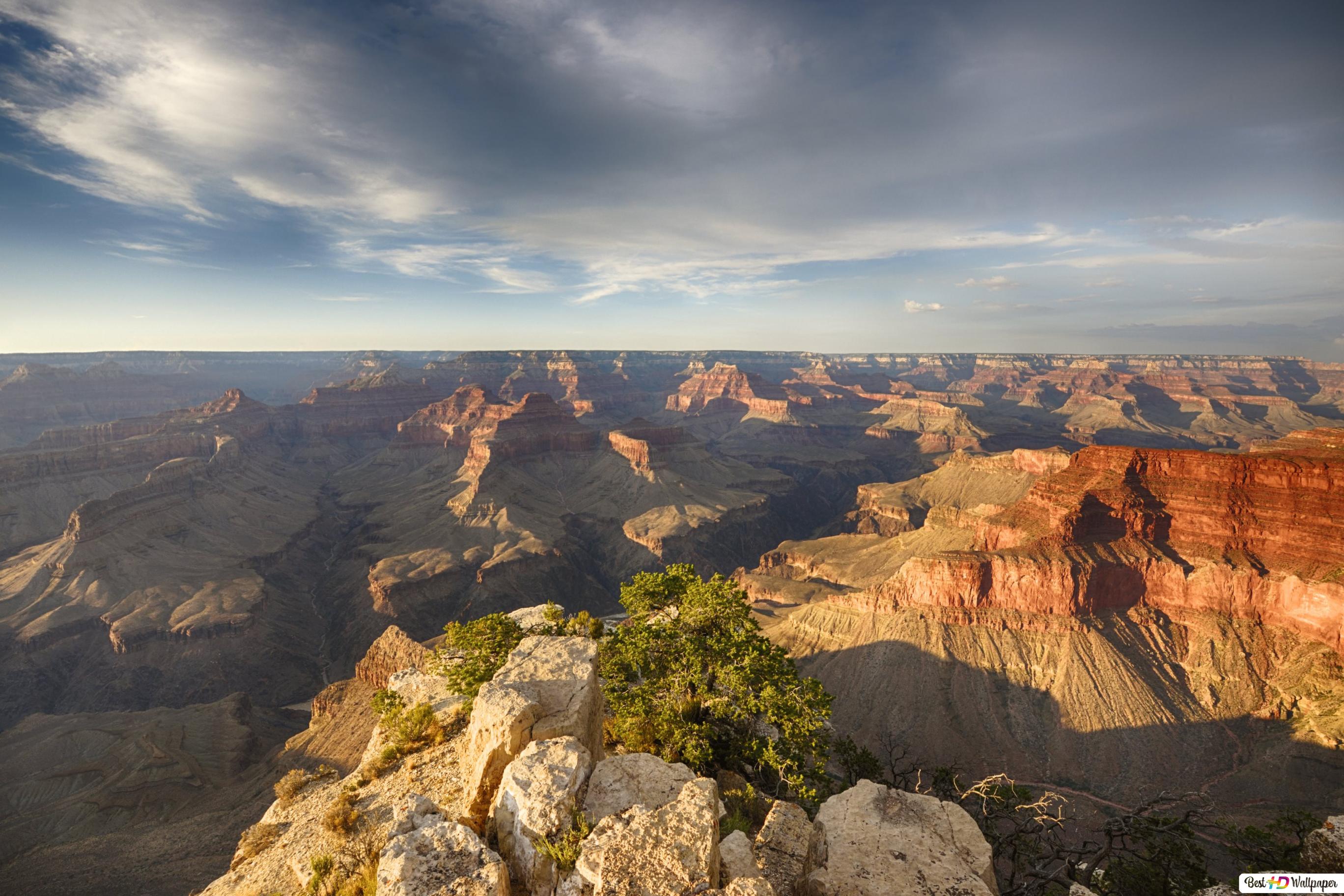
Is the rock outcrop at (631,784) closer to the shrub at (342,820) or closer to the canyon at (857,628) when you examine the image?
the shrub at (342,820)

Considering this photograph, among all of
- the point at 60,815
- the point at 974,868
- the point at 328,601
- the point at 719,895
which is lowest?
the point at 328,601

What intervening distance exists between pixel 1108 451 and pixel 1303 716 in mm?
38557

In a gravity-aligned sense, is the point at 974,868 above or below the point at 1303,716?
above

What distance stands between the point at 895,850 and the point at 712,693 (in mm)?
12758

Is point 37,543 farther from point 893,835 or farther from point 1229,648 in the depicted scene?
point 1229,648

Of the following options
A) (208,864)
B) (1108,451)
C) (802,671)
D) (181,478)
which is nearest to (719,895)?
(208,864)

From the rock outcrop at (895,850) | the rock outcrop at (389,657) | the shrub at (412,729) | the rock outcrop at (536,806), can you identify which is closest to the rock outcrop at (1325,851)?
the rock outcrop at (895,850)

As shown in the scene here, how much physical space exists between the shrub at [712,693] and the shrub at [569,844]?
11.1 metres

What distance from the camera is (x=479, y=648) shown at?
100 ft

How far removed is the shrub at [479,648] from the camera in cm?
2844

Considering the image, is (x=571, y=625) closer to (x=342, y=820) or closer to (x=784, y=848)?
(x=342, y=820)

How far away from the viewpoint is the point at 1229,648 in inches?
2462

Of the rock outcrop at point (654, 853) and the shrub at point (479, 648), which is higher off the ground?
the rock outcrop at point (654, 853)

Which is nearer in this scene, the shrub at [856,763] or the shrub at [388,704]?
the shrub at [388,704]
